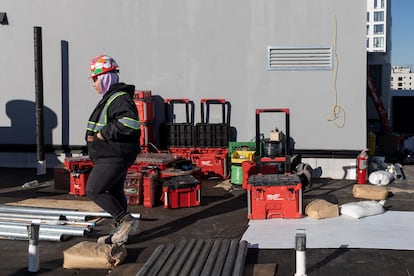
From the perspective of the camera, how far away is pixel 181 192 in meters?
8.99

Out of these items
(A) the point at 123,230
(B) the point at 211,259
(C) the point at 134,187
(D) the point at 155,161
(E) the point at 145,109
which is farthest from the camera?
(E) the point at 145,109

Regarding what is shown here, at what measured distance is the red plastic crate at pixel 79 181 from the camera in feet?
32.8

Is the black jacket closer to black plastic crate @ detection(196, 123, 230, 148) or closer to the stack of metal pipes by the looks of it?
the stack of metal pipes

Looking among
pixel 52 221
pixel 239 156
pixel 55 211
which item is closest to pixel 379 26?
pixel 239 156

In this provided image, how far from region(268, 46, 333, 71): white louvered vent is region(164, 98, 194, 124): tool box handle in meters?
2.01

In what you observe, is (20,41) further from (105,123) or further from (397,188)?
(397,188)

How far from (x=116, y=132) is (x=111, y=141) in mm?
165

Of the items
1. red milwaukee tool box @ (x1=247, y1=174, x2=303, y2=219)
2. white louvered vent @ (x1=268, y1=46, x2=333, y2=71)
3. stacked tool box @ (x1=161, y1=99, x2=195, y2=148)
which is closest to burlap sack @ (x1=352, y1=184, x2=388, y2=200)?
red milwaukee tool box @ (x1=247, y1=174, x2=303, y2=219)

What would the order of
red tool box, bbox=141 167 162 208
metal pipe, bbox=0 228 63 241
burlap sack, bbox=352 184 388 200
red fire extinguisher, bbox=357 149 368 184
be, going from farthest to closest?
1. red fire extinguisher, bbox=357 149 368 184
2. burlap sack, bbox=352 184 388 200
3. red tool box, bbox=141 167 162 208
4. metal pipe, bbox=0 228 63 241

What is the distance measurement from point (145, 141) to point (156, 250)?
5.86 meters

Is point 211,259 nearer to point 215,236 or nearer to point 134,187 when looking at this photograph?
point 215,236

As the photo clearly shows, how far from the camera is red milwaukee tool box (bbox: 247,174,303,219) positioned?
26.5 ft

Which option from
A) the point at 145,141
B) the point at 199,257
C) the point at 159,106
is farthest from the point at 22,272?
the point at 159,106

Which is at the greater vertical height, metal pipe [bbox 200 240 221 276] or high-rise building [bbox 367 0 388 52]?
high-rise building [bbox 367 0 388 52]
